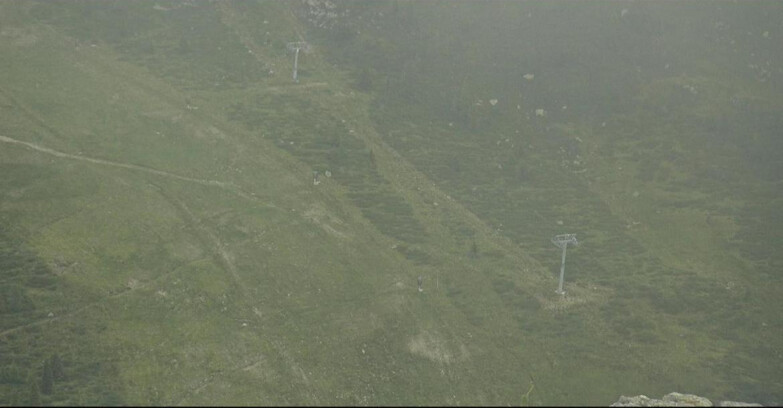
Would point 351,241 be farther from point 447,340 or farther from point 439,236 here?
point 447,340

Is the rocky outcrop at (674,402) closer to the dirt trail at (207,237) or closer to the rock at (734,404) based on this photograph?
the rock at (734,404)

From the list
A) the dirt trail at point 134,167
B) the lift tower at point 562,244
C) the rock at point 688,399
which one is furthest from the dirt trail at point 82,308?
the rock at point 688,399

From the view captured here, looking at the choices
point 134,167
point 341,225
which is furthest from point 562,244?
point 134,167

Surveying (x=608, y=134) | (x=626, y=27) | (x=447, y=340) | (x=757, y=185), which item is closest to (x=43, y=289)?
(x=447, y=340)

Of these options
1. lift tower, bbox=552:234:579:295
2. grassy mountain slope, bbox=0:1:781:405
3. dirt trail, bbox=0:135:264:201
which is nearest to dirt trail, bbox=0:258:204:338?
grassy mountain slope, bbox=0:1:781:405

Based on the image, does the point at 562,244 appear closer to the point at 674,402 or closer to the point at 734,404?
the point at 674,402
